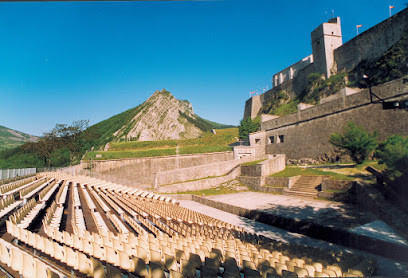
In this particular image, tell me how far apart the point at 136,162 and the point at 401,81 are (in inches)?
1108

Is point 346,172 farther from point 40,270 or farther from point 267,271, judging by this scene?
point 40,270

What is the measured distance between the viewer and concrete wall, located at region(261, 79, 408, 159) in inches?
712

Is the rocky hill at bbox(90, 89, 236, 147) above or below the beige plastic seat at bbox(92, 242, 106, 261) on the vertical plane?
above

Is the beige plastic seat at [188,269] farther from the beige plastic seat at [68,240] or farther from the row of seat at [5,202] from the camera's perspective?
the row of seat at [5,202]

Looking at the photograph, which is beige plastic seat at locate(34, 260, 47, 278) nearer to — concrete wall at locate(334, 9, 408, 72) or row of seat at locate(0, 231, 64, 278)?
row of seat at locate(0, 231, 64, 278)

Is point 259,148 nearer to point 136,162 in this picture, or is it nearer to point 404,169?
point 136,162

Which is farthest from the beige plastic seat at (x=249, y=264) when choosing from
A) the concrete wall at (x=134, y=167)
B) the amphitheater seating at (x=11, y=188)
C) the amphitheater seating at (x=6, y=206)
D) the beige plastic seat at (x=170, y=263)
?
the concrete wall at (x=134, y=167)

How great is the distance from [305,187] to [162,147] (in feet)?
78.9

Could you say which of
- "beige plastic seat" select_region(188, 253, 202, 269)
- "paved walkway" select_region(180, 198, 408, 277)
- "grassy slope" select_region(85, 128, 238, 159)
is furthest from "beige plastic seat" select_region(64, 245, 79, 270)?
"grassy slope" select_region(85, 128, 238, 159)

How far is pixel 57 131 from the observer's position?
38625mm

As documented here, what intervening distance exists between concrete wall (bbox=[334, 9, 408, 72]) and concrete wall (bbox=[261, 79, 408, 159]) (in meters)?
17.4

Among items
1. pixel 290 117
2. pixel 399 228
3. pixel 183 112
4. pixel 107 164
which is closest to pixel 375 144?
pixel 399 228

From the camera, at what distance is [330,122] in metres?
24.1

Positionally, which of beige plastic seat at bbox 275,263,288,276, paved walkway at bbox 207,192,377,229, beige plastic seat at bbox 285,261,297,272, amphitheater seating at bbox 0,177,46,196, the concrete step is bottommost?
paved walkway at bbox 207,192,377,229
